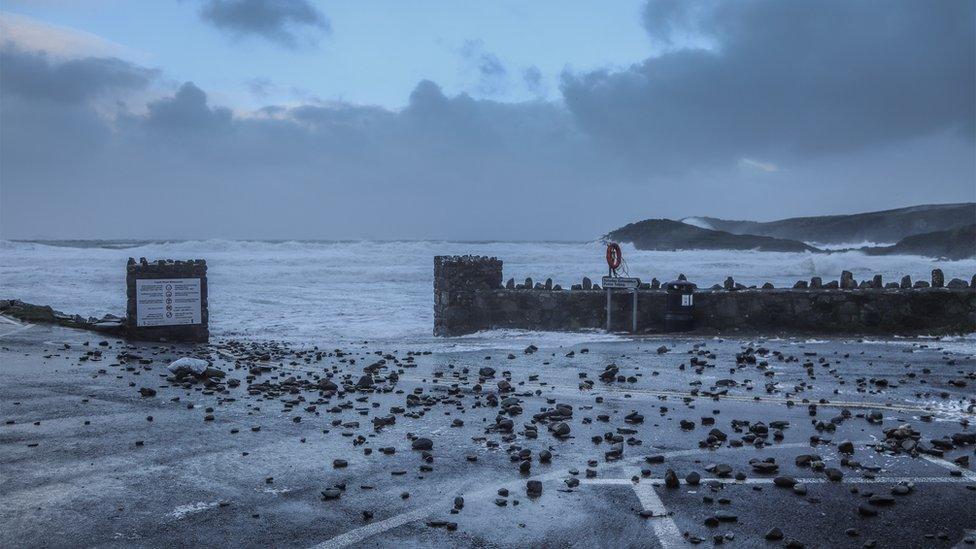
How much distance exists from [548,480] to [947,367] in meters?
Answer: 8.55

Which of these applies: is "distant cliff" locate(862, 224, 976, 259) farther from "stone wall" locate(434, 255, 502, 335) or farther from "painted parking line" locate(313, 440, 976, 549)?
"painted parking line" locate(313, 440, 976, 549)

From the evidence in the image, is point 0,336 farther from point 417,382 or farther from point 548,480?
point 548,480

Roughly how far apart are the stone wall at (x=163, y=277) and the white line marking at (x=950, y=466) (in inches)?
534

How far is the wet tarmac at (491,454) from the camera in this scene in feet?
16.5

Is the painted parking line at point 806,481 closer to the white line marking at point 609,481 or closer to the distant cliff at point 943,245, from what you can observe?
the white line marking at point 609,481

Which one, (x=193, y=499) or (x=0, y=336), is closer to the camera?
(x=193, y=499)

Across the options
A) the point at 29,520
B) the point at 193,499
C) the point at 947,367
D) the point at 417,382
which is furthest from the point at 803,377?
the point at 29,520

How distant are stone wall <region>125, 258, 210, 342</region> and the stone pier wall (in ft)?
17.4

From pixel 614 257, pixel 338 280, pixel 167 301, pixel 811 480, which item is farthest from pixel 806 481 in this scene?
pixel 338 280

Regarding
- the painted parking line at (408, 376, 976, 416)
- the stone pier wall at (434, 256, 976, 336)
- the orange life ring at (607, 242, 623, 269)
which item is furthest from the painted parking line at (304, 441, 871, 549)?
the orange life ring at (607, 242, 623, 269)

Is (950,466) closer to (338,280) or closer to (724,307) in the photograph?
(724,307)

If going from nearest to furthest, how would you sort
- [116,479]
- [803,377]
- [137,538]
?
[137,538] → [116,479] → [803,377]

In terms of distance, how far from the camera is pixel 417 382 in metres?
11.0

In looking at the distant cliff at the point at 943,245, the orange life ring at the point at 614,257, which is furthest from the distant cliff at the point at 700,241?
the orange life ring at the point at 614,257
